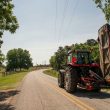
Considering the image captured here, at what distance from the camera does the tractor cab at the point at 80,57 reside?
1977cm

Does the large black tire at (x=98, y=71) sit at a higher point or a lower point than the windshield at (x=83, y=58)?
lower

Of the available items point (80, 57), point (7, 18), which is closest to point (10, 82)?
point (7, 18)

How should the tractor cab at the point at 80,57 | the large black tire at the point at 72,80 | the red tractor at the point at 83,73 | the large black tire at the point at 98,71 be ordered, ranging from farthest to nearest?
1. the tractor cab at the point at 80,57
2. the large black tire at the point at 72,80
3. the large black tire at the point at 98,71
4. the red tractor at the point at 83,73

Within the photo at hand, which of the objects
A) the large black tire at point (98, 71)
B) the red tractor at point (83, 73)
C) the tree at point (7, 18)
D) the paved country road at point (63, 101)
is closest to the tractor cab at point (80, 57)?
the red tractor at point (83, 73)

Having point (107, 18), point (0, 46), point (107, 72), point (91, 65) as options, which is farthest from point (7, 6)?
point (107, 72)

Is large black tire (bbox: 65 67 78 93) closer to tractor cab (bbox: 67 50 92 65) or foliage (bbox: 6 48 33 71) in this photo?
tractor cab (bbox: 67 50 92 65)

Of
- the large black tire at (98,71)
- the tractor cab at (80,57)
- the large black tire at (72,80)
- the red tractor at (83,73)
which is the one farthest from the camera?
the tractor cab at (80,57)

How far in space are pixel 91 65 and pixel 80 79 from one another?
122 centimetres

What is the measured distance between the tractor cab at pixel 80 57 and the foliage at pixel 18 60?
458 ft

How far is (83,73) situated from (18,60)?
145 meters

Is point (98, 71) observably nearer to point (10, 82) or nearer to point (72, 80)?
point (72, 80)

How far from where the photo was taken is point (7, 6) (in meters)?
26.7

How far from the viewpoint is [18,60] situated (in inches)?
6378

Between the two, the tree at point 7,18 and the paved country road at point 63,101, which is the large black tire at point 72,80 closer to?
the paved country road at point 63,101
